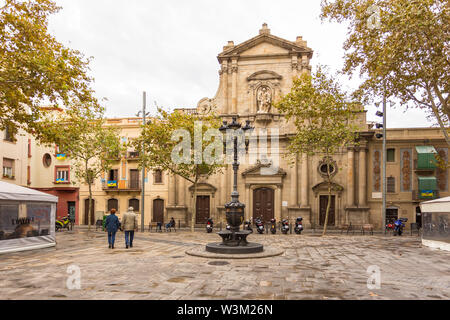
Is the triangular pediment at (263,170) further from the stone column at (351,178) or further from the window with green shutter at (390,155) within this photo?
the window with green shutter at (390,155)

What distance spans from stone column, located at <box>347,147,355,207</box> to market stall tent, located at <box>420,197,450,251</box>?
500 inches

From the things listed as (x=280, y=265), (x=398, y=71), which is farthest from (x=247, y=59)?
(x=280, y=265)

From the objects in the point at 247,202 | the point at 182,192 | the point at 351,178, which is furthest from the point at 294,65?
the point at 182,192

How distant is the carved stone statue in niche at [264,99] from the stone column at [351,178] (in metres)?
7.88

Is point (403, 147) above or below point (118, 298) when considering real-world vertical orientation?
above

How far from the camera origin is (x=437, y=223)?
17641 millimetres

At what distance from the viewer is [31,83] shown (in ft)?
47.3

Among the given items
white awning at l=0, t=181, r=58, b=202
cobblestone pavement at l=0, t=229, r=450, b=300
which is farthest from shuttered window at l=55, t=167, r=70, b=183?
cobblestone pavement at l=0, t=229, r=450, b=300

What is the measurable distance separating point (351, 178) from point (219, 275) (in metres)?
24.5

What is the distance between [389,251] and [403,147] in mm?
18794

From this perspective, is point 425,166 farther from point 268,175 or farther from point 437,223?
point 437,223

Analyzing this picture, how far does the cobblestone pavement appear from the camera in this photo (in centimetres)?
796

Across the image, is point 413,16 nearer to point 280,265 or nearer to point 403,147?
point 280,265

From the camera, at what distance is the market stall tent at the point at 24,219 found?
14125 mm
